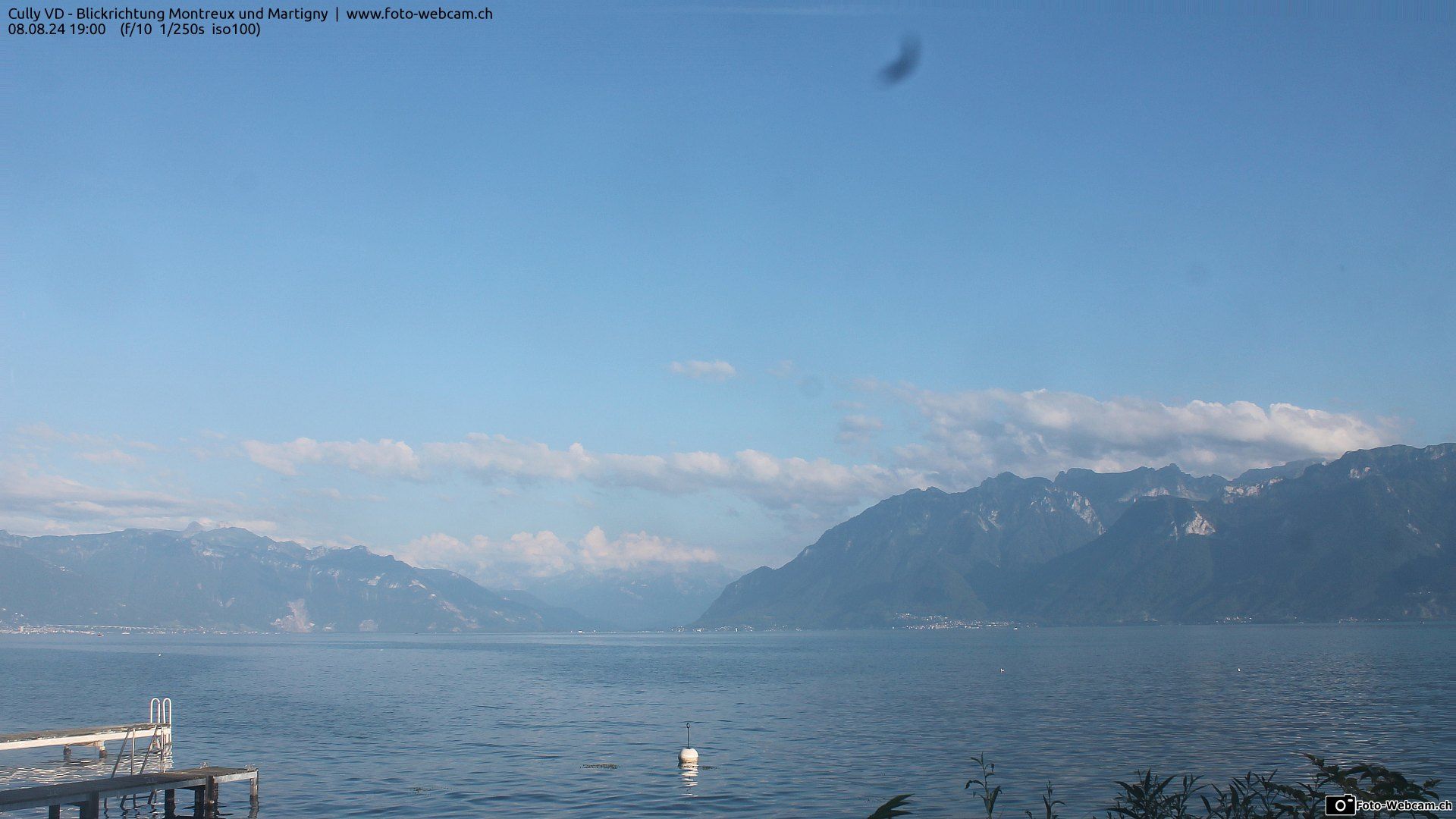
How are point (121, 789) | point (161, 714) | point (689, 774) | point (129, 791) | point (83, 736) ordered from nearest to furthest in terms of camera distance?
1. point (121, 789)
2. point (129, 791)
3. point (689, 774)
4. point (83, 736)
5. point (161, 714)

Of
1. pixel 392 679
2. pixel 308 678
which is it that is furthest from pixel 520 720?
pixel 308 678

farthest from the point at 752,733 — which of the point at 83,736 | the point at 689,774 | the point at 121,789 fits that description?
the point at 83,736

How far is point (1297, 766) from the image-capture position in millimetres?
54844

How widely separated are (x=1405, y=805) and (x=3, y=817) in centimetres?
5622

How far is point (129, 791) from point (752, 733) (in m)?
44.0

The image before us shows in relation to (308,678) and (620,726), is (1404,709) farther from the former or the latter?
(308,678)

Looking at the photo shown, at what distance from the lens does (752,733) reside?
76.9 meters

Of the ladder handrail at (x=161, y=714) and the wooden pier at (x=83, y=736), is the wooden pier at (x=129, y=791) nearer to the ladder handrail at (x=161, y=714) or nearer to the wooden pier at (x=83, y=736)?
the ladder handrail at (x=161, y=714)

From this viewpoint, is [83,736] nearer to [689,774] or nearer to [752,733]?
[689,774]

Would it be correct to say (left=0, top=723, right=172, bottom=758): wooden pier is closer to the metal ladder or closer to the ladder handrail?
the metal ladder

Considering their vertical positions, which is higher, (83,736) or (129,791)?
(129,791)

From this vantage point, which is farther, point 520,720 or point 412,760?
point 520,720

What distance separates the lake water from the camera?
51062 mm

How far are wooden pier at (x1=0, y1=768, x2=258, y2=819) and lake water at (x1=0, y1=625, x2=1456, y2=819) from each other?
5.84 ft
